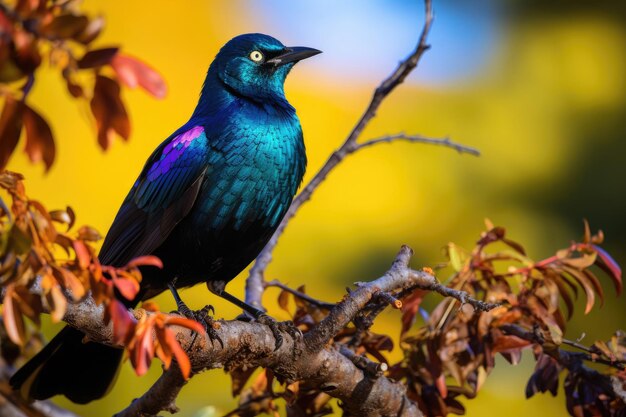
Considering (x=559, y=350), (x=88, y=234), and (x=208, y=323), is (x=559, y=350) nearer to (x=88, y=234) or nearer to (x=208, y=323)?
(x=208, y=323)

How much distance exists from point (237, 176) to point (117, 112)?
6.52ft

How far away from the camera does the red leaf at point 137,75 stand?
4.39 feet

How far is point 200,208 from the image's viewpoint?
11.2 feet

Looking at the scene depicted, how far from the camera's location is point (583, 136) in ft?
25.7

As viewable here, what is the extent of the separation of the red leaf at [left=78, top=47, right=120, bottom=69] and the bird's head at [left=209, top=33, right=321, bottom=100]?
8.29ft

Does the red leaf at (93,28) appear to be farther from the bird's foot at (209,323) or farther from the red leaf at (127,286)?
the bird's foot at (209,323)

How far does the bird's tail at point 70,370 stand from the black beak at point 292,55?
148 cm

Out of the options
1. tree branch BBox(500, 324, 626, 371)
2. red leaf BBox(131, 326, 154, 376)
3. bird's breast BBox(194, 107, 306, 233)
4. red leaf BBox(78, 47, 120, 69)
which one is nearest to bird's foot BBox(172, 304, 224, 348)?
bird's breast BBox(194, 107, 306, 233)

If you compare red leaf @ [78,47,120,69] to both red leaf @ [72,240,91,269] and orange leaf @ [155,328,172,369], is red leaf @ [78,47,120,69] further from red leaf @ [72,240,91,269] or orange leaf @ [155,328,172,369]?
orange leaf @ [155,328,172,369]

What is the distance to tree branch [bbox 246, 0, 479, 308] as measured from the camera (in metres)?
3.20

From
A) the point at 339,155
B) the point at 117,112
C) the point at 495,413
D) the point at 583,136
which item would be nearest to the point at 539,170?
the point at 583,136

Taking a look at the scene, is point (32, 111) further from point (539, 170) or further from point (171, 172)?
point (539, 170)

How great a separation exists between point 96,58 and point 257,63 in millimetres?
2698

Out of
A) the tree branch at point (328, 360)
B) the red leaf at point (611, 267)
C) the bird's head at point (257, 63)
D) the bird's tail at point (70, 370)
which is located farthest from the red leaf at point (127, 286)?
the bird's head at point (257, 63)
